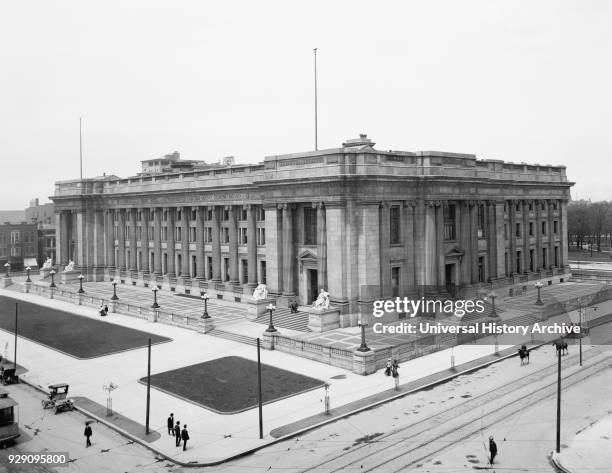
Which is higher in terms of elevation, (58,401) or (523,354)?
(523,354)

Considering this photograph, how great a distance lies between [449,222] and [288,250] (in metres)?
16.5

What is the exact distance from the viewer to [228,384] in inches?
1561

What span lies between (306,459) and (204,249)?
4959cm

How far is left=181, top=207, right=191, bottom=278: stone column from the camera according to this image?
7706cm

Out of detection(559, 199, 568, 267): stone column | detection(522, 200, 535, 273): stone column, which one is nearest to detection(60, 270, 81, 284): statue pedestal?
detection(522, 200, 535, 273): stone column

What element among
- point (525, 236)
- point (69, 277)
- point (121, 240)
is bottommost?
point (69, 277)

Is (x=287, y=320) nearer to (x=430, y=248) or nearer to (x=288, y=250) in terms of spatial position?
(x=288, y=250)

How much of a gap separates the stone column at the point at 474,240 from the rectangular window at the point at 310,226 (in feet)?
56.9

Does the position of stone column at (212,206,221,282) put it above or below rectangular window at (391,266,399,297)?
above

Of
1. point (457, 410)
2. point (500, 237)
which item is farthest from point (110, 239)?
point (457, 410)

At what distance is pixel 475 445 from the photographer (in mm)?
28516

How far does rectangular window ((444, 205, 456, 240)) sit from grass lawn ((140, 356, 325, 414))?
87.8 ft

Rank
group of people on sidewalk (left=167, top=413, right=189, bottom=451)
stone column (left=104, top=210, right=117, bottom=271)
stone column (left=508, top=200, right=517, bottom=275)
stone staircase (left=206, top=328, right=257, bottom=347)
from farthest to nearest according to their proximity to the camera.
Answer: stone column (left=104, top=210, right=117, bottom=271) → stone column (left=508, top=200, right=517, bottom=275) → stone staircase (left=206, top=328, right=257, bottom=347) → group of people on sidewalk (left=167, top=413, right=189, bottom=451)

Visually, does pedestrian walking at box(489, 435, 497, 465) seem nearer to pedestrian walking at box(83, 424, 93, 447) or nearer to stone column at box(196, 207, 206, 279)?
pedestrian walking at box(83, 424, 93, 447)
